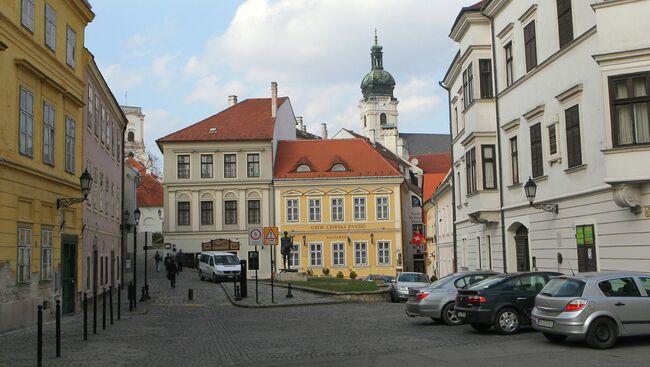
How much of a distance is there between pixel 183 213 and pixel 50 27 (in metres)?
41.3

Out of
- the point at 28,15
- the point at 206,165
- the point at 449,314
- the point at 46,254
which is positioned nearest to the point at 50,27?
the point at 28,15

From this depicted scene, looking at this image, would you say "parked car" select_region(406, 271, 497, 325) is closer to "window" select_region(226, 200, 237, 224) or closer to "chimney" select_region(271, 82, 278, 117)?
"window" select_region(226, 200, 237, 224)

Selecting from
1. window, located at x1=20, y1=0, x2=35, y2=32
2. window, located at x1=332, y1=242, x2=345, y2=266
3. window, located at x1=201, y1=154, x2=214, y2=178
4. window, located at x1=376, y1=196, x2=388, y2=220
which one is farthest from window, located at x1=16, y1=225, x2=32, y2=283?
window, located at x1=376, y1=196, x2=388, y2=220

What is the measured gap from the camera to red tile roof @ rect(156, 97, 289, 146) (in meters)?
63.0

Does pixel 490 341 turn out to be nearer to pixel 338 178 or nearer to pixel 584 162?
pixel 584 162

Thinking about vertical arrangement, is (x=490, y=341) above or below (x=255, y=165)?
below

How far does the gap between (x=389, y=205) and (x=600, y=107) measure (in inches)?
1720

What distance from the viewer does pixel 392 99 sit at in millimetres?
150125

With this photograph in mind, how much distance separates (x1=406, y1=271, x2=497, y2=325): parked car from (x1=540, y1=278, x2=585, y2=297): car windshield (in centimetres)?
454

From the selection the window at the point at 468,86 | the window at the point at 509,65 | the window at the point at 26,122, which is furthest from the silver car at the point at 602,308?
the window at the point at 468,86

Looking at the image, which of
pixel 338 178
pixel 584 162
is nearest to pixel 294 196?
pixel 338 178

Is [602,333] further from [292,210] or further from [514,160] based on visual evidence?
[292,210]

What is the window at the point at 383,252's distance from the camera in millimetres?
62000

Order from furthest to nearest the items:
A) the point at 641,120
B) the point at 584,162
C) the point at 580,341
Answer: the point at 584,162, the point at 641,120, the point at 580,341
